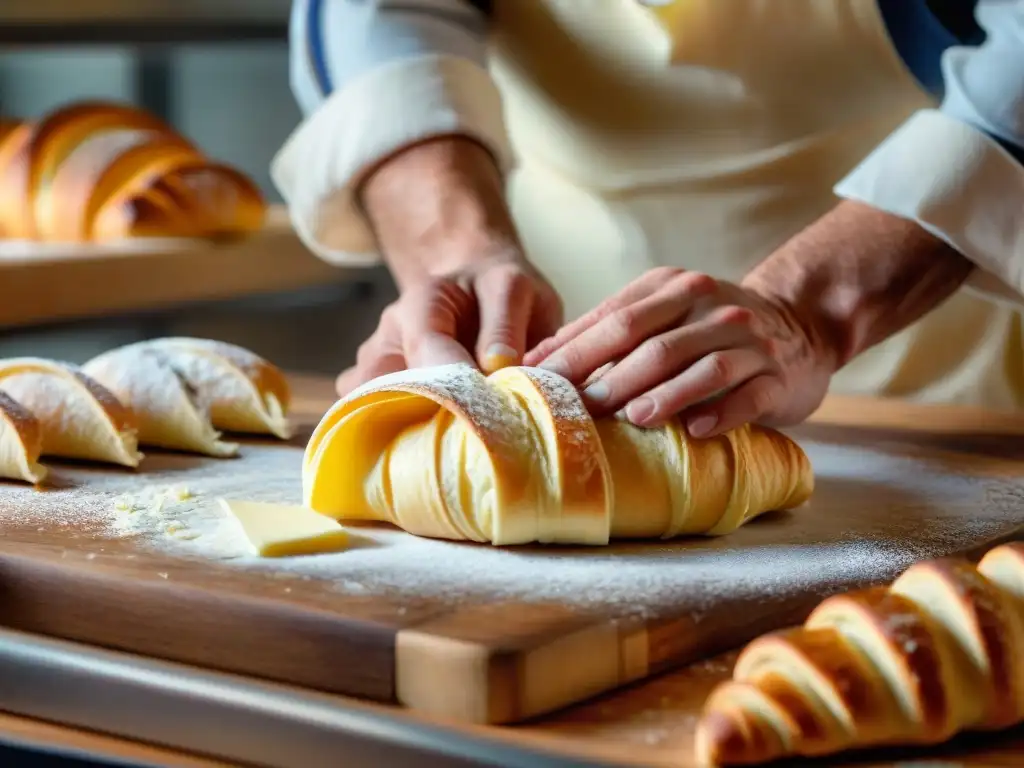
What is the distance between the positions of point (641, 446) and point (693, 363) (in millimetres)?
104

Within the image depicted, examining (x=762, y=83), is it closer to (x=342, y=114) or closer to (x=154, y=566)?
(x=342, y=114)

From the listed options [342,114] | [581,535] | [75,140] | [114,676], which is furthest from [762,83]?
[75,140]

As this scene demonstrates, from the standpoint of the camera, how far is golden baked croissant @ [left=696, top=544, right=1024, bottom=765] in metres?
0.71

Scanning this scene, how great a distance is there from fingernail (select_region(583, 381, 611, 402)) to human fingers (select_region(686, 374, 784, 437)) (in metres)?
0.07

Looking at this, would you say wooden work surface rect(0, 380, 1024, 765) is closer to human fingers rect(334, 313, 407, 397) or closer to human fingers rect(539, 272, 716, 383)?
human fingers rect(539, 272, 716, 383)

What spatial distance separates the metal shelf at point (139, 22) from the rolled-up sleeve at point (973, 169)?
6.72 feet

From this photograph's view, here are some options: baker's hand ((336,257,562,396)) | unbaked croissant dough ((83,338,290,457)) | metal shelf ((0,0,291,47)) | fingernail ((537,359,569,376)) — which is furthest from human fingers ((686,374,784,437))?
metal shelf ((0,0,291,47))

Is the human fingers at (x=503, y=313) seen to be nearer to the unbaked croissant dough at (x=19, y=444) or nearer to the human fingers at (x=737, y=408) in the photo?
the human fingers at (x=737, y=408)

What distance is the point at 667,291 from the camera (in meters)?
1.25

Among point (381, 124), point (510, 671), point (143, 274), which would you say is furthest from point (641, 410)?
point (143, 274)

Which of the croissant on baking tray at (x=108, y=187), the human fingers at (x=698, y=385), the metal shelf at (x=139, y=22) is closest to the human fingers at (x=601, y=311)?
the human fingers at (x=698, y=385)

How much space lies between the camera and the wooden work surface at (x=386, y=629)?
2.67 feet

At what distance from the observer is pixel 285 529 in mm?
1057

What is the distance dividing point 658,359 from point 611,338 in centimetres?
5
